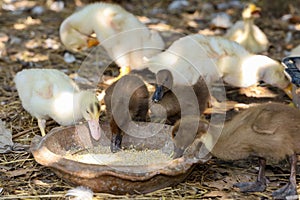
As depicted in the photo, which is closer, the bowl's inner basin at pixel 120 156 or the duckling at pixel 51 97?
the bowl's inner basin at pixel 120 156

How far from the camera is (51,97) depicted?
15.1 ft

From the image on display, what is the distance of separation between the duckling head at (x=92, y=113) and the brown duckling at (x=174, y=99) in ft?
2.12

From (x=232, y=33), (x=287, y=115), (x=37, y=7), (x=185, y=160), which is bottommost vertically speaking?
(x=37, y=7)

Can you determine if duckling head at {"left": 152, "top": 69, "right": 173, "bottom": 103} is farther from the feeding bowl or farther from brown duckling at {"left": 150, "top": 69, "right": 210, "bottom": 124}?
the feeding bowl

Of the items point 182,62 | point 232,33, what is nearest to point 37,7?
point 232,33

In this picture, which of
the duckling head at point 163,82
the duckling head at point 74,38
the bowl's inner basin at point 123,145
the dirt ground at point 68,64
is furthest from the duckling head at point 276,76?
the duckling head at point 74,38

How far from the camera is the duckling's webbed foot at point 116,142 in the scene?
166 inches

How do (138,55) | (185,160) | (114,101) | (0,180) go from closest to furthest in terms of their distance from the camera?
(185,160)
(0,180)
(114,101)
(138,55)

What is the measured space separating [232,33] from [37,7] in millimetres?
3121

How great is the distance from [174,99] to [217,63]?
0.68 metres

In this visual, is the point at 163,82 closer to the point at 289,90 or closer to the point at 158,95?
the point at 158,95

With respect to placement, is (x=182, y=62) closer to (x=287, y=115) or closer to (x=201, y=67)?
(x=201, y=67)

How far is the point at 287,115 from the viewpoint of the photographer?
3.67 m

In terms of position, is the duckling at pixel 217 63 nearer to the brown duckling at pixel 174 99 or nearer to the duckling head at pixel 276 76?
the duckling head at pixel 276 76
